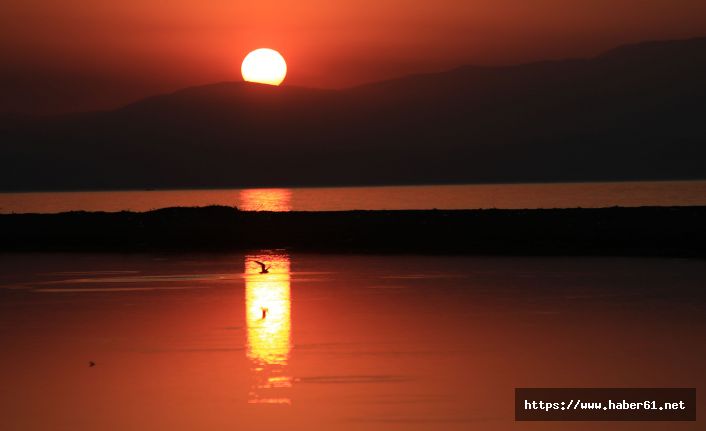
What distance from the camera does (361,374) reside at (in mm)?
21141

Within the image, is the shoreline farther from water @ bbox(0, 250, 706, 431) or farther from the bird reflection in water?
the bird reflection in water

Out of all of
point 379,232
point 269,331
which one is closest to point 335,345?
point 269,331

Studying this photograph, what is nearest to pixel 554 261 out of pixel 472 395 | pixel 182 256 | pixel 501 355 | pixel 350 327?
pixel 182 256

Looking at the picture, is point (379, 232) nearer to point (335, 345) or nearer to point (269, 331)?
point (269, 331)

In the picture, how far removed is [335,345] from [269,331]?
2.81m

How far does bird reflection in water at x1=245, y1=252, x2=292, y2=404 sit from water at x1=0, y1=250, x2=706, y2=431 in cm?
7

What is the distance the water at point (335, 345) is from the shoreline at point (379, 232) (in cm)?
1273

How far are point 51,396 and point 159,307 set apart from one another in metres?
12.5

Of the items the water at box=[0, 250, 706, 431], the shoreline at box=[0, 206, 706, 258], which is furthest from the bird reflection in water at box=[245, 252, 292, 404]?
the shoreline at box=[0, 206, 706, 258]

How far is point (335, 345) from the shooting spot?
24.7 meters

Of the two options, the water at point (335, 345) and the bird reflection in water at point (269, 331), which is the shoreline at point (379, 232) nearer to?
the water at point (335, 345)

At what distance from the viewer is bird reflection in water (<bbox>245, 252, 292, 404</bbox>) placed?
19938 millimetres

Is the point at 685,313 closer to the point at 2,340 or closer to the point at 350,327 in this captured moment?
the point at 350,327

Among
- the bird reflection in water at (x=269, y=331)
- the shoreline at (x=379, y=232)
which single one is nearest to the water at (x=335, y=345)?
the bird reflection in water at (x=269, y=331)
